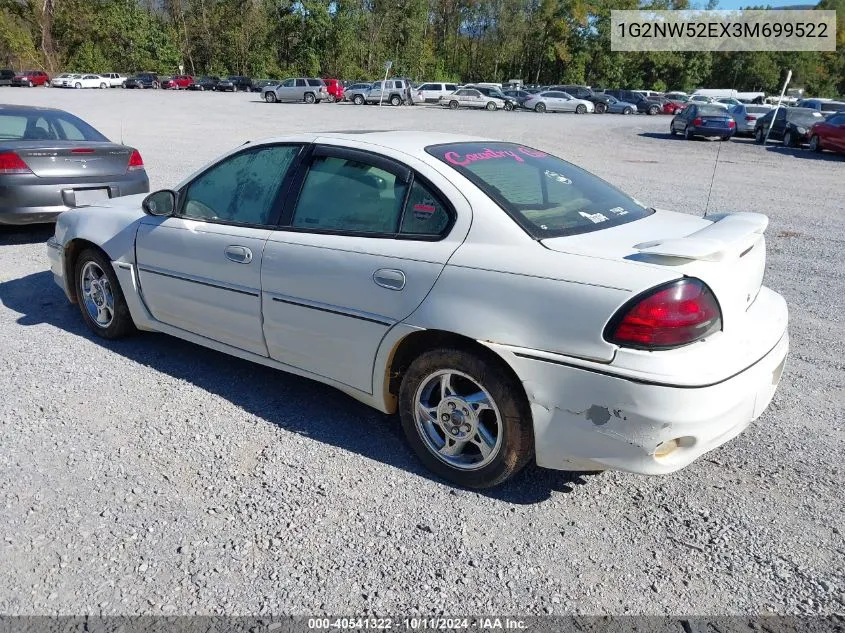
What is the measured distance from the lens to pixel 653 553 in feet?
9.01

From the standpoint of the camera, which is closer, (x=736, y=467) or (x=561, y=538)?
(x=561, y=538)

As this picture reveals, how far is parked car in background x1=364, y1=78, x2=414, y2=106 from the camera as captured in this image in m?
47.2

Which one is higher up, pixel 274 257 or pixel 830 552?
pixel 274 257

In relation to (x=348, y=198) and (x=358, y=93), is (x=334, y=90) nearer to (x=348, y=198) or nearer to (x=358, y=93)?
(x=358, y=93)

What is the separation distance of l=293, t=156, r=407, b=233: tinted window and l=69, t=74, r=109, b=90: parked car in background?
65442 mm

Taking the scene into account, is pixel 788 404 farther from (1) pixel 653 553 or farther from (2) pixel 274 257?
(2) pixel 274 257

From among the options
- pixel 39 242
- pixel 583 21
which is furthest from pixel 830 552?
pixel 583 21

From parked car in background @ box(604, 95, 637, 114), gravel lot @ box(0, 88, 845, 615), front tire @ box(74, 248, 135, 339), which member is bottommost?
parked car in background @ box(604, 95, 637, 114)

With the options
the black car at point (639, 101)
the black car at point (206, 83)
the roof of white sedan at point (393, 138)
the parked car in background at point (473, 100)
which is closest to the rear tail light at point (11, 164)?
the roof of white sedan at point (393, 138)

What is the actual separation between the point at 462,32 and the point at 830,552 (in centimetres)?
9056

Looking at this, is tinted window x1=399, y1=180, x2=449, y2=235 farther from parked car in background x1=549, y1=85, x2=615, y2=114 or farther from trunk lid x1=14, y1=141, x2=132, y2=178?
parked car in background x1=549, y1=85, x2=615, y2=114

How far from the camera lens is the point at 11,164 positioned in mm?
7062

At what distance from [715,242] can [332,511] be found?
2021 millimetres

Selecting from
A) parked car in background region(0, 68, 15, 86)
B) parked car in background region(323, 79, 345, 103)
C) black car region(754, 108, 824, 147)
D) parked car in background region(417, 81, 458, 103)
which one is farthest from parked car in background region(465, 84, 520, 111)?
parked car in background region(0, 68, 15, 86)
